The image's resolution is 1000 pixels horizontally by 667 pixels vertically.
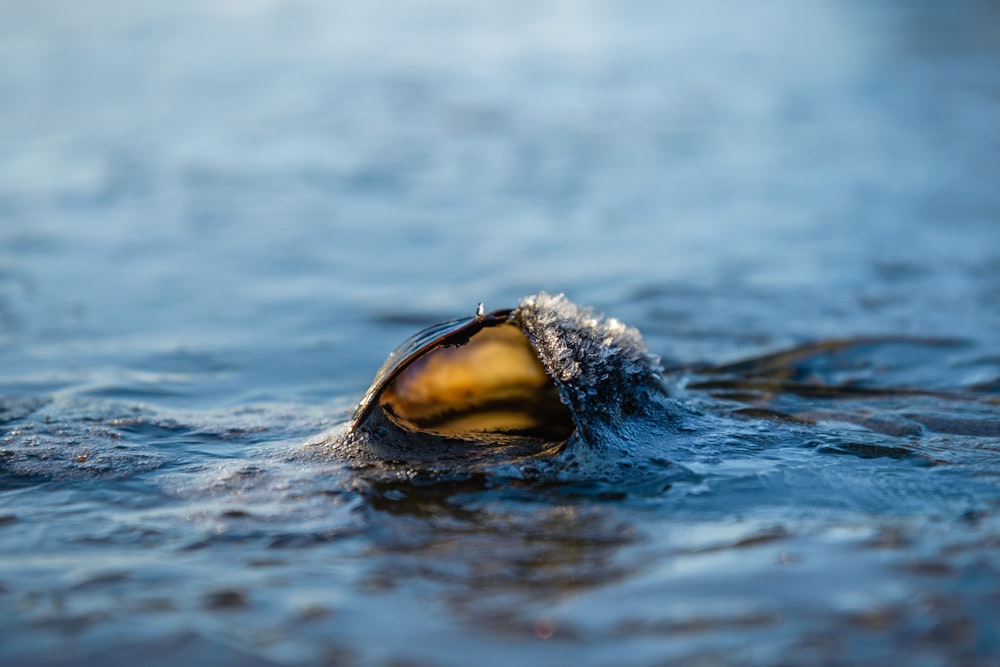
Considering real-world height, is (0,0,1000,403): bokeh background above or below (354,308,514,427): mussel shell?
above

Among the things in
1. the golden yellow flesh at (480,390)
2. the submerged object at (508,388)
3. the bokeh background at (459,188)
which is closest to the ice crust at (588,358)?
the submerged object at (508,388)

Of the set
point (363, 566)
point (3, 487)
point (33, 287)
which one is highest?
point (33, 287)

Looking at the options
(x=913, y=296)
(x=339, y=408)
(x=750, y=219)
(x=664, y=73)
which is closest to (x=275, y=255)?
(x=339, y=408)

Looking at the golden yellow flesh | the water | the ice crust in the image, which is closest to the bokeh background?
the water

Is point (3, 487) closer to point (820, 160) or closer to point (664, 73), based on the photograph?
point (820, 160)

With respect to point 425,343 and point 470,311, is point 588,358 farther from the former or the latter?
Answer: point 470,311

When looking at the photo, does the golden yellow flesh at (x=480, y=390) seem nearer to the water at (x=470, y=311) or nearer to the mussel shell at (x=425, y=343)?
the mussel shell at (x=425, y=343)

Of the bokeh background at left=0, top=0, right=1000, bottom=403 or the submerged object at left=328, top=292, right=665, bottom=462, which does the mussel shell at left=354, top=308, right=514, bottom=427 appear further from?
the bokeh background at left=0, top=0, right=1000, bottom=403
